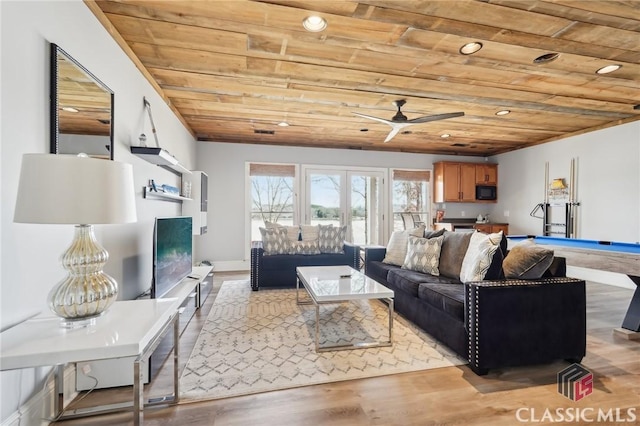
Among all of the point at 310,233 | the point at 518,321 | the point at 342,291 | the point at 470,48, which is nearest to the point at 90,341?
the point at 342,291

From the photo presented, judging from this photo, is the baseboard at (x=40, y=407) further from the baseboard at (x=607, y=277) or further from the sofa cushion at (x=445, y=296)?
the baseboard at (x=607, y=277)

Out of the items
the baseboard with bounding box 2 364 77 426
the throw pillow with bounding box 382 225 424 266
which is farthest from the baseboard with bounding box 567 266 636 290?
the baseboard with bounding box 2 364 77 426

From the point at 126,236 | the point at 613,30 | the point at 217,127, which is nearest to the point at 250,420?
the point at 126,236

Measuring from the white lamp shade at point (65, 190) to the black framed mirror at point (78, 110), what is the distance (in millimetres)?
566

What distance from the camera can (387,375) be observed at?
208 cm

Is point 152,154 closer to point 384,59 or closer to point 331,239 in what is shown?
point 384,59

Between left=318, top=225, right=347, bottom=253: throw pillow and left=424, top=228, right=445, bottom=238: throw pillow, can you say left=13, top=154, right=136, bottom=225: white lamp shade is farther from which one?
left=318, top=225, right=347, bottom=253: throw pillow

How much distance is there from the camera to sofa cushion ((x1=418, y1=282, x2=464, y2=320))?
7.50 ft

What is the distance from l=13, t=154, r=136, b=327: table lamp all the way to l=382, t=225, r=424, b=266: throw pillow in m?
3.14

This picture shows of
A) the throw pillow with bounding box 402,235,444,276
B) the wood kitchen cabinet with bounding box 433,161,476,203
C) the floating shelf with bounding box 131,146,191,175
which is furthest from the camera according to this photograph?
the wood kitchen cabinet with bounding box 433,161,476,203

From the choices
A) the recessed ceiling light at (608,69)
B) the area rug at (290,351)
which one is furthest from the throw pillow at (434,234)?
the recessed ceiling light at (608,69)

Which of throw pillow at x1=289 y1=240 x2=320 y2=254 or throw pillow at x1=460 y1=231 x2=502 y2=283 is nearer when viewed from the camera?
throw pillow at x1=460 y1=231 x2=502 y2=283

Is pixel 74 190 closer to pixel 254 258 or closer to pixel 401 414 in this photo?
pixel 401 414

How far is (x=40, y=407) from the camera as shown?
1.53 meters
